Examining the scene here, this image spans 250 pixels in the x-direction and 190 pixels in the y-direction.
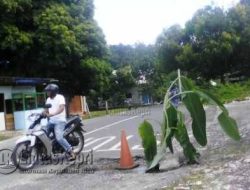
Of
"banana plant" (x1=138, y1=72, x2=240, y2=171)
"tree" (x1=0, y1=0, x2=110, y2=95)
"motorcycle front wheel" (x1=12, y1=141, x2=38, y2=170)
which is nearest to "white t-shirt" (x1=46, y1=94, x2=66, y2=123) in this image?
"motorcycle front wheel" (x1=12, y1=141, x2=38, y2=170)

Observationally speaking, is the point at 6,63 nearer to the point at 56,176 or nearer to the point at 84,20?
the point at 84,20

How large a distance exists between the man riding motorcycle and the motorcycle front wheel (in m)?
0.65

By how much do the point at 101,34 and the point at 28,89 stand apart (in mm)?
7622

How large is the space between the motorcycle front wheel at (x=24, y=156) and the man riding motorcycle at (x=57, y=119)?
0.65 m

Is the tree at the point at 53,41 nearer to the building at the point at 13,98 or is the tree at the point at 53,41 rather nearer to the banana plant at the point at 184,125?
the building at the point at 13,98

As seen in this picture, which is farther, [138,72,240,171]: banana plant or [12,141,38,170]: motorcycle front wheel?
[12,141,38,170]: motorcycle front wheel

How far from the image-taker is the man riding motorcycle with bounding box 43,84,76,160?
10.4m

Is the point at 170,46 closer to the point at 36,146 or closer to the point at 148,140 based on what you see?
the point at 36,146

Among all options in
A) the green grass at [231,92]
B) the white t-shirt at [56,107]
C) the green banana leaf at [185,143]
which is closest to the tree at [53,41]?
the green grass at [231,92]

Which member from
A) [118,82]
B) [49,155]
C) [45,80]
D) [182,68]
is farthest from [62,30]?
[118,82]

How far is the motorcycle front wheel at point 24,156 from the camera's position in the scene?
980cm

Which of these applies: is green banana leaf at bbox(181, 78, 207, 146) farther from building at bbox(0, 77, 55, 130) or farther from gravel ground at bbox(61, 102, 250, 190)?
building at bbox(0, 77, 55, 130)

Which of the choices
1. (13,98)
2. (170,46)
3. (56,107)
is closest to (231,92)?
(13,98)

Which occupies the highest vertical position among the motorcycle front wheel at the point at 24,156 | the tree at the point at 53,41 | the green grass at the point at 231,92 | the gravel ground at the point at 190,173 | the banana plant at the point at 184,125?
the tree at the point at 53,41
